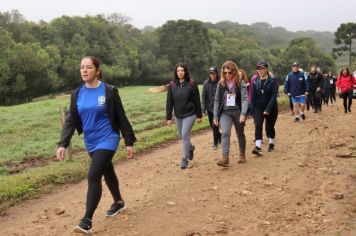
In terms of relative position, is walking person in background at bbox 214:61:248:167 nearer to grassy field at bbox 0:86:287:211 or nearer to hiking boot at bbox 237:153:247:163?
hiking boot at bbox 237:153:247:163

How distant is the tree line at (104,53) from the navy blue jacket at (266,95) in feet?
163

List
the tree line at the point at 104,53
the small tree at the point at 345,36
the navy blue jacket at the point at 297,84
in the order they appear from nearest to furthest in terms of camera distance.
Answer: the navy blue jacket at the point at 297,84 → the tree line at the point at 104,53 → the small tree at the point at 345,36

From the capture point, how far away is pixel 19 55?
59.5m

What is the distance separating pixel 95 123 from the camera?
232 inches

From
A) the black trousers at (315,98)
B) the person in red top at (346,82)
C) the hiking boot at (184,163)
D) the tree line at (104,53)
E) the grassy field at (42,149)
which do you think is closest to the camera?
the grassy field at (42,149)

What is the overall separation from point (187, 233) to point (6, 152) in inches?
402

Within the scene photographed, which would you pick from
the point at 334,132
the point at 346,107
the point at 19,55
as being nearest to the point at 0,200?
the point at 334,132

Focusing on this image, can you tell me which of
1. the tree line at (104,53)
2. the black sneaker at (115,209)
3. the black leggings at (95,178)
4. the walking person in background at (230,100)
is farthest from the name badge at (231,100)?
the tree line at (104,53)

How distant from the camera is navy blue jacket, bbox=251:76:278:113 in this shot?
10391 mm

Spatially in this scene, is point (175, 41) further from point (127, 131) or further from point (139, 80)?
point (127, 131)

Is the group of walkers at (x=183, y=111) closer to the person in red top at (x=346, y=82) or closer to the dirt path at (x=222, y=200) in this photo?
the dirt path at (x=222, y=200)

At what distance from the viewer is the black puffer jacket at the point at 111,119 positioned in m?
5.92

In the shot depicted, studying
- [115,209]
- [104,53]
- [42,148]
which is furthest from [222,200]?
[104,53]

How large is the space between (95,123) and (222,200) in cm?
237
